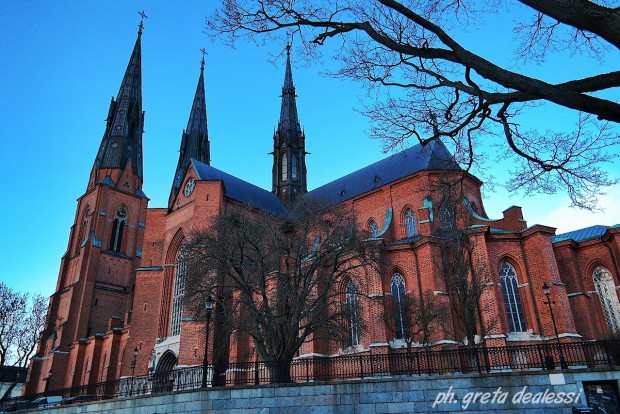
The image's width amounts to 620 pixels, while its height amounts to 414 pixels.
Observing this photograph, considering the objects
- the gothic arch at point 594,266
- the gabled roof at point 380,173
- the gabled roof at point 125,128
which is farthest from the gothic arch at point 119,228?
the gothic arch at point 594,266

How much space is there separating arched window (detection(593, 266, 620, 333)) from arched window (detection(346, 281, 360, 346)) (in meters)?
12.5

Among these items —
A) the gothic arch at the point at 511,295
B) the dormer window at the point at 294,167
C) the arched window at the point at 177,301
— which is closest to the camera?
the gothic arch at the point at 511,295

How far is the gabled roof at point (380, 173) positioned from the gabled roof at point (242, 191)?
12.2 ft

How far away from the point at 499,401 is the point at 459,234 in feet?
33.1

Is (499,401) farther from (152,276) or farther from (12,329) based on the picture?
(12,329)

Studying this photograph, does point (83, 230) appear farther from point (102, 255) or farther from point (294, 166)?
point (294, 166)

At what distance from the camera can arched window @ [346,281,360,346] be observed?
68.7 ft

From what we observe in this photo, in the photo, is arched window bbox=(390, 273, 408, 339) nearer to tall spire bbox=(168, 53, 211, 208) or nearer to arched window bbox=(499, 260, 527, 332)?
arched window bbox=(499, 260, 527, 332)

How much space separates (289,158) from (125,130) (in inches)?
761

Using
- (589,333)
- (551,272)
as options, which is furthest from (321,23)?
(589,333)

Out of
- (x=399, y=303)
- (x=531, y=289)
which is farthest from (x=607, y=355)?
(x=399, y=303)

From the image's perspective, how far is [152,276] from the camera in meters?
31.6

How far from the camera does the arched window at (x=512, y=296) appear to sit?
2214 cm

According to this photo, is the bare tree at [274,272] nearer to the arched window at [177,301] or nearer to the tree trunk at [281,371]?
the tree trunk at [281,371]
